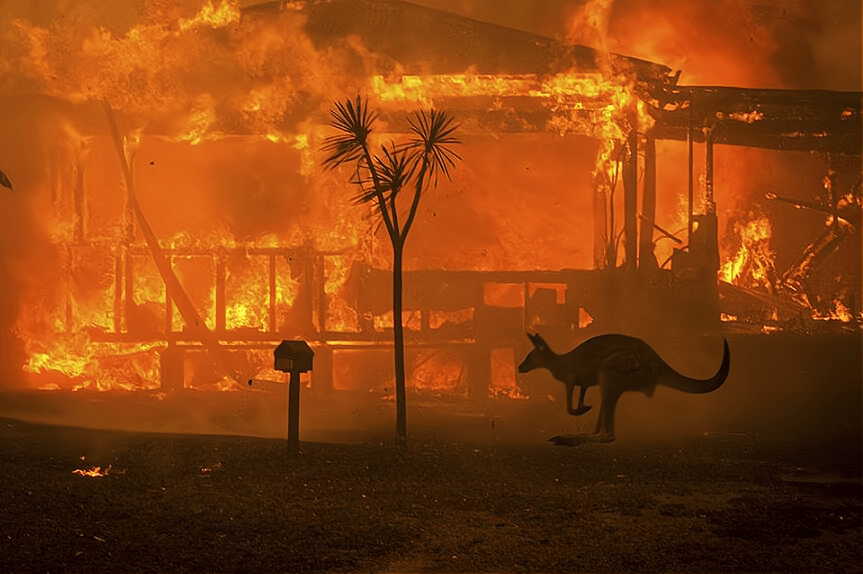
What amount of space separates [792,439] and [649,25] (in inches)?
553

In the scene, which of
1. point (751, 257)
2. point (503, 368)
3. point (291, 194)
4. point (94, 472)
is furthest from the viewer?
point (751, 257)

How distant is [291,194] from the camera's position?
17781 millimetres

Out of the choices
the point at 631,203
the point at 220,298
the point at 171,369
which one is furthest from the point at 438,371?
the point at 171,369

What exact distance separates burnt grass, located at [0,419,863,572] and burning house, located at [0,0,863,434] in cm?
476

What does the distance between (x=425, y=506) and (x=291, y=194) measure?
10.7 m

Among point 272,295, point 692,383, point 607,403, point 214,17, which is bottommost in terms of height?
point 607,403

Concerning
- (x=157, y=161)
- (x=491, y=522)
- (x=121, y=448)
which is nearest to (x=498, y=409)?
(x=121, y=448)

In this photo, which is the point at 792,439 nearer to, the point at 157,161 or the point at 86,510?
the point at 86,510

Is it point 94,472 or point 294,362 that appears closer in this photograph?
point 94,472

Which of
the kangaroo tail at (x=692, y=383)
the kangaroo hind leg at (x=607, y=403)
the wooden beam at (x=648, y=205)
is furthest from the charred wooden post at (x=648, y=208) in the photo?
the kangaroo hind leg at (x=607, y=403)

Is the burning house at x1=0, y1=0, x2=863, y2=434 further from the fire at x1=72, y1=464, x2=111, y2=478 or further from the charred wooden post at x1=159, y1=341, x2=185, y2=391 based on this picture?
the fire at x1=72, y1=464, x2=111, y2=478

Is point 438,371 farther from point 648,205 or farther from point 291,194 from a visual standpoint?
point 648,205

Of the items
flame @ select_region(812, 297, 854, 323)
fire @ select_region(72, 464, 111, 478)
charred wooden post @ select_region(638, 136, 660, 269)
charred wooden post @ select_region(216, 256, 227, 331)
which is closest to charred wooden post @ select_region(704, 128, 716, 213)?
charred wooden post @ select_region(638, 136, 660, 269)

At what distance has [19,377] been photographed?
1620 cm
